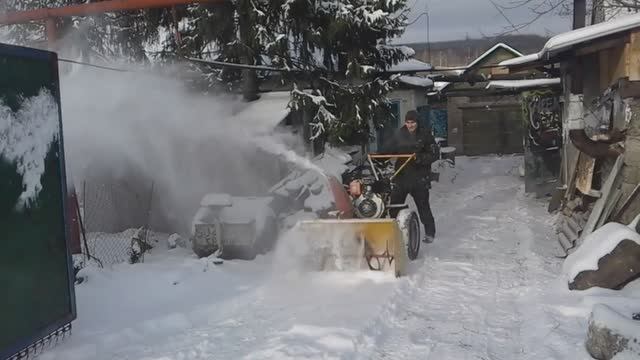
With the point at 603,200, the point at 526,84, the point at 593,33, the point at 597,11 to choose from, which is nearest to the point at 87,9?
the point at 593,33

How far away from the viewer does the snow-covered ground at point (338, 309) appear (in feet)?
15.4

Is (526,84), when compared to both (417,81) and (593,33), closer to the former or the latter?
(417,81)

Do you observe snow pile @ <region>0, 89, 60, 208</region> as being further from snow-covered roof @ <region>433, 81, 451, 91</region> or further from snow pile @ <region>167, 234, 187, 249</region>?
snow-covered roof @ <region>433, 81, 451, 91</region>

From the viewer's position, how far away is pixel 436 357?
14.8 feet

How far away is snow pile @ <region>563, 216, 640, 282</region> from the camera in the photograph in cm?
559

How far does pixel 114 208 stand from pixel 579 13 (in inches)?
399

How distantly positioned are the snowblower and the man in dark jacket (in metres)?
0.76

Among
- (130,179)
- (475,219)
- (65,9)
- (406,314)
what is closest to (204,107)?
(130,179)

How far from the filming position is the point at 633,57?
6.90m

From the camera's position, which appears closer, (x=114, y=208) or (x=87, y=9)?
(x=87, y=9)

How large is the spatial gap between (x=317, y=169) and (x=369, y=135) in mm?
3930

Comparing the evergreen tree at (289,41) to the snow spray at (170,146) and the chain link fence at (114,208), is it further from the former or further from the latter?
the chain link fence at (114,208)

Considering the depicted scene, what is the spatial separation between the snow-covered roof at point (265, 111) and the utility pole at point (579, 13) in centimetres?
644

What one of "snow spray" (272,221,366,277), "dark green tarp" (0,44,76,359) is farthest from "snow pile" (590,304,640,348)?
"dark green tarp" (0,44,76,359)
